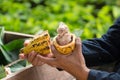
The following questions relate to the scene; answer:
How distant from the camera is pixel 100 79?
128 cm

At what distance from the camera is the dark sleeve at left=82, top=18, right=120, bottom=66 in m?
1.54

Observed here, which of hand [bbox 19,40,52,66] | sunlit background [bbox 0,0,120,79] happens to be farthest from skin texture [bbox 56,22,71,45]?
sunlit background [bbox 0,0,120,79]

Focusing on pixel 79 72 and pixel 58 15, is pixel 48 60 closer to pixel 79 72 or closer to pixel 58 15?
pixel 79 72

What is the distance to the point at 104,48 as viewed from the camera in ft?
5.13

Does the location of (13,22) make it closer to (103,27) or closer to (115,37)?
(103,27)

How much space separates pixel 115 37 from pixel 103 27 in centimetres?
89

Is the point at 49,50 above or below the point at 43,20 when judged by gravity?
above

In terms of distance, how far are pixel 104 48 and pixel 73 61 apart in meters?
0.40

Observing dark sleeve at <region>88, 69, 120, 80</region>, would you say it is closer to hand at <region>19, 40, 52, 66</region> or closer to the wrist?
the wrist

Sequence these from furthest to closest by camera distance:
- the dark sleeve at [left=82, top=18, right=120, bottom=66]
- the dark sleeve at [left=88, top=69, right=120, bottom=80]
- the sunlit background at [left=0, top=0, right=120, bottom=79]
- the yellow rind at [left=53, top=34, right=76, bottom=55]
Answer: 1. the sunlit background at [left=0, top=0, right=120, bottom=79]
2. the dark sleeve at [left=82, top=18, right=120, bottom=66]
3. the dark sleeve at [left=88, top=69, right=120, bottom=80]
4. the yellow rind at [left=53, top=34, right=76, bottom=55]

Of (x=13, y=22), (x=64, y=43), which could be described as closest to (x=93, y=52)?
(x=64, y=43)

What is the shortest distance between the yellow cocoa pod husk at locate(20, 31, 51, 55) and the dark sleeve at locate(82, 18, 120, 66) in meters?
0.30

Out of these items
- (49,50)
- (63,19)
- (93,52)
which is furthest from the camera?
(63,19)

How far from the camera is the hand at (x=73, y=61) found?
3.86ft
